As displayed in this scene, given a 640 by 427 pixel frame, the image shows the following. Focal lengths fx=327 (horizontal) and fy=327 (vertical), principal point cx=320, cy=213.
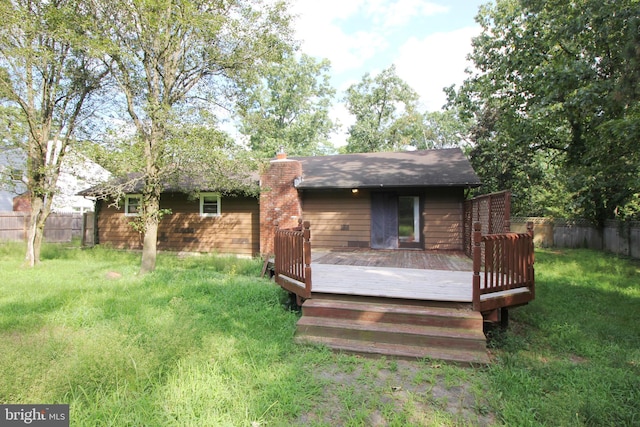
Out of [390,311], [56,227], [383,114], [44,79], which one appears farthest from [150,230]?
[383,114]

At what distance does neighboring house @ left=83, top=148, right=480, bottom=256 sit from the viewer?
9383mm

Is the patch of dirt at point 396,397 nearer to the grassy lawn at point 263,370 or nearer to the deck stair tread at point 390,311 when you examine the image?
the grassy lawn at point 263,370

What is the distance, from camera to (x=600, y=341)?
165 inches

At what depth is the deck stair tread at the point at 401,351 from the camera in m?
3.51

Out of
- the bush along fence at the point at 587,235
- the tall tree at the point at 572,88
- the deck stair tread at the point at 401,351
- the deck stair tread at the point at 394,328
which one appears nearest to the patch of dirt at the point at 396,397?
the deck stair tread at the point at 401,351

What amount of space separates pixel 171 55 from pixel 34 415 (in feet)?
25.4

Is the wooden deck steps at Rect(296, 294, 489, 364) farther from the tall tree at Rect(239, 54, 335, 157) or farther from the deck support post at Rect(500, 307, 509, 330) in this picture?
the tall tree at Rect(239, 54, 335, 157)

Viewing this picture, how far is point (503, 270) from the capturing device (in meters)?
→ 4.18

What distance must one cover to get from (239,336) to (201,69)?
22.5ft

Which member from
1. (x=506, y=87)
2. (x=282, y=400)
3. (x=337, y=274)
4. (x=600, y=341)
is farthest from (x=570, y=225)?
(x=282, y=400)

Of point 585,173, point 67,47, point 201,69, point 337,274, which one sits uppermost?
point 67,47

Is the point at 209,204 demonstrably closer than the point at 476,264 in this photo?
No

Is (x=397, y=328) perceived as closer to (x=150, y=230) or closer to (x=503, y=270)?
(x=503, y=270)

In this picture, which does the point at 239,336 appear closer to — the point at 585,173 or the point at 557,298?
the point at 557,298
